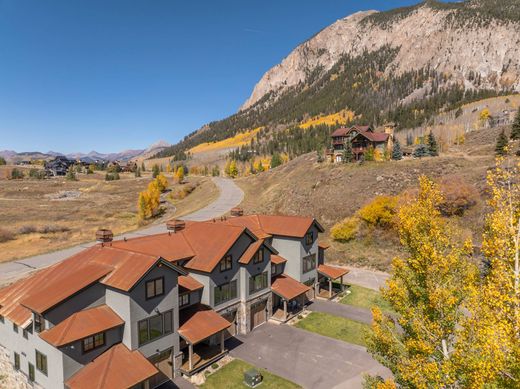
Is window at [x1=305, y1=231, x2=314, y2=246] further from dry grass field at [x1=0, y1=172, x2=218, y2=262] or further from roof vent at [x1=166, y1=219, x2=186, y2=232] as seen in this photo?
dry grass field at [x1=0, y1=172, x2=218, y2=262]

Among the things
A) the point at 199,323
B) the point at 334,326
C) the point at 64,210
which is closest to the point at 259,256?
the point at 199,323

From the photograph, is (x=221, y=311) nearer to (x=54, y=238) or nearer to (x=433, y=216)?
(x=433, y=216)

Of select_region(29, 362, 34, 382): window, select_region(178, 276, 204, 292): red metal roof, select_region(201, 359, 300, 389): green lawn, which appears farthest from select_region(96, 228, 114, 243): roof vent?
select_region(201, 359, 300, 389): green lawn

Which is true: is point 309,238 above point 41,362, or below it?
above

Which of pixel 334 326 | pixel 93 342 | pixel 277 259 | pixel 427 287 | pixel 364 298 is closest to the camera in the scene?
pixel 427 287

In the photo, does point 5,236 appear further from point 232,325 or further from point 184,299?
point 232,325

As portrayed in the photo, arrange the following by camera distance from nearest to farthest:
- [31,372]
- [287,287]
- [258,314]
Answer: [31,372]
[258,314]
[287,287]

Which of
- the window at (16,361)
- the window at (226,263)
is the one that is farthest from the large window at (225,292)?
the window at (16,361)

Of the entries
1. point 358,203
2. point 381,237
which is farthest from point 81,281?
point 358,203
